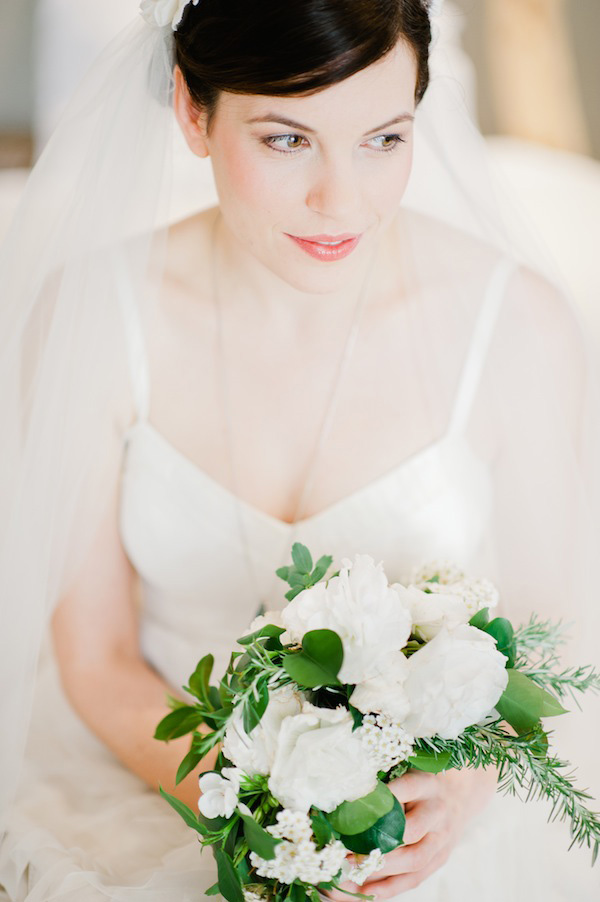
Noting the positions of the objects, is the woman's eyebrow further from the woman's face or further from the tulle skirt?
the tulle skirt

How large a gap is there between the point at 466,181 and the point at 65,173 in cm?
60

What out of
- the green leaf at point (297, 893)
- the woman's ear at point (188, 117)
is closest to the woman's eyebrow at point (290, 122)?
the woman's ear at point (188, 117)

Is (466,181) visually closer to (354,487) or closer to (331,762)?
(354,487)

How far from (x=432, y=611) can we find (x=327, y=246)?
520mm

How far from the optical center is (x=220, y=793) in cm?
83

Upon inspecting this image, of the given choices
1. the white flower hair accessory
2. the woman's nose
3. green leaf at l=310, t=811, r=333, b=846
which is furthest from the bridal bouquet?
the white flower hair accessory

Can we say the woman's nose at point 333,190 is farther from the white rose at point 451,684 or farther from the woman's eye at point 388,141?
the white rose at point 451,684

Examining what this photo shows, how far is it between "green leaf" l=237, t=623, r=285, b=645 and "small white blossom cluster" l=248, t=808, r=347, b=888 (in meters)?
0.17

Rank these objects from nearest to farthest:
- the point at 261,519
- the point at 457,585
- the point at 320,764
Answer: the point at 320,764 < the point at 457,585 < the point at 261,519

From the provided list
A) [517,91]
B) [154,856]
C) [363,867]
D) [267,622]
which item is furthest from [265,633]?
[517,91]

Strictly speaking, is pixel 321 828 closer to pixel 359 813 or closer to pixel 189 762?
pixel 359 813

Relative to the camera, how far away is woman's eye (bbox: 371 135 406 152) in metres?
1.08

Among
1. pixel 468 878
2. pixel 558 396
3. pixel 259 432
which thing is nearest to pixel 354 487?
pixel 259 432

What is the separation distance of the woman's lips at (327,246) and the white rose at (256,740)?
597 millimetres
